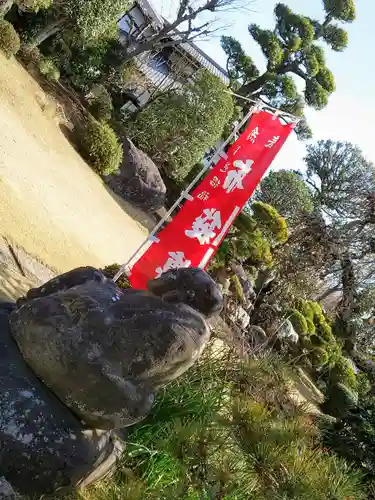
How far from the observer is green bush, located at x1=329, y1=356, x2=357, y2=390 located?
14844mm

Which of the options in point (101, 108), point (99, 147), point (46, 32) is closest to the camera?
point (99, 147)

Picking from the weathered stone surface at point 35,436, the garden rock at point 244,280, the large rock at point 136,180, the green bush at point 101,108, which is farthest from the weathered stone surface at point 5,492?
the green bush at point 101,108

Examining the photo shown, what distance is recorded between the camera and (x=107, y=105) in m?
15.6

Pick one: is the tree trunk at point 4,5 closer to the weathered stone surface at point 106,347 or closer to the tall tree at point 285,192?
the weathered stone surface at point 106,347

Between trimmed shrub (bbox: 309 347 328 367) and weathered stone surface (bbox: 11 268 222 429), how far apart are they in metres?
13.0

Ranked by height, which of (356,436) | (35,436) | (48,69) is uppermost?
(48,69)

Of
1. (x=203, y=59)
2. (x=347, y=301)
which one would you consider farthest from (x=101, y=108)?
(x=203, y=59)

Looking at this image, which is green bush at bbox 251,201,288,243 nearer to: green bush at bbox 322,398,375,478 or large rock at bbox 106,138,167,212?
large rock at bbox 106,138,167,212

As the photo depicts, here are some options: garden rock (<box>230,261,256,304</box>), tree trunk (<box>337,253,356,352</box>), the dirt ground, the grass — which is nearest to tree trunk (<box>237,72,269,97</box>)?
tree trunk (<box>337,253,356,352</box>)

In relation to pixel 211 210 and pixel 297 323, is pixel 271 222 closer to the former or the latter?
pixel 297 323

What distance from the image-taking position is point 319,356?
15.3m

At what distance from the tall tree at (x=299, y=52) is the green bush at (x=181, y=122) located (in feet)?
14.5

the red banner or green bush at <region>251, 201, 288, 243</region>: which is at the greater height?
green bush at <region>251, 201, 288, 243</region>

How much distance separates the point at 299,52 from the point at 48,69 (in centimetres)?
1037
